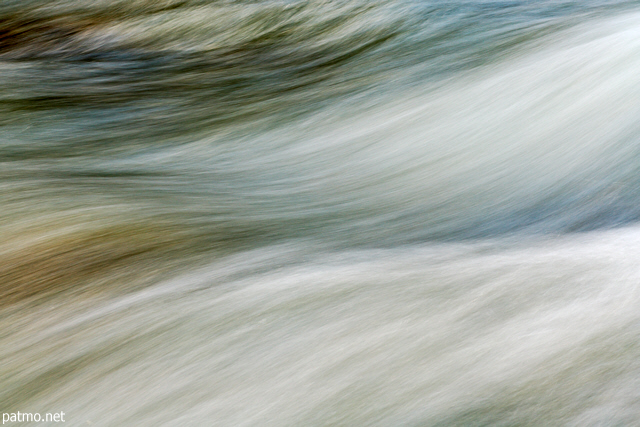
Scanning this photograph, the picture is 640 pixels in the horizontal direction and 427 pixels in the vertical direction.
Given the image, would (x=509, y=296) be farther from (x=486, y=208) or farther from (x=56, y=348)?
(x=56, y=348)

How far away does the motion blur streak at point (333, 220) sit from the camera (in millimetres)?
1167

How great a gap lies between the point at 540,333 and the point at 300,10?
2.27m

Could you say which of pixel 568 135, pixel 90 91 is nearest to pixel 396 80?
pixel 568 135

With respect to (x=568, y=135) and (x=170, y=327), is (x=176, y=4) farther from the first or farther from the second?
(x=170, y=327)

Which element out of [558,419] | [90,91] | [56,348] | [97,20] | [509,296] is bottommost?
[558,419]

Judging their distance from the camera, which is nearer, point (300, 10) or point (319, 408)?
point (319, 408)

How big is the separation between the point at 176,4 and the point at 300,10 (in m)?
0.67

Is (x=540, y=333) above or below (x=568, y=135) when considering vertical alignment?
below

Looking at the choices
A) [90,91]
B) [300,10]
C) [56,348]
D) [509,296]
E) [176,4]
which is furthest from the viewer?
[176,4]

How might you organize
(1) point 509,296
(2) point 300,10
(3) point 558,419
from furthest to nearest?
(2) point 300,10 → (1) point 509,296 → (3) point 558,419

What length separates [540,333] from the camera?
124 cm

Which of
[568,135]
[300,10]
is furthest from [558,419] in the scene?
[300,10]

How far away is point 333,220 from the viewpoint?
1.75 m

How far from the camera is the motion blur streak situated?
1167 millimetres
